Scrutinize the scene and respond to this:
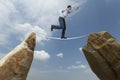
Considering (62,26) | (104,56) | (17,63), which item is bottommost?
(104,56)

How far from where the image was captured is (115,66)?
2478cm

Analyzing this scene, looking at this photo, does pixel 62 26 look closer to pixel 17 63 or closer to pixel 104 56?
pixel 104 56

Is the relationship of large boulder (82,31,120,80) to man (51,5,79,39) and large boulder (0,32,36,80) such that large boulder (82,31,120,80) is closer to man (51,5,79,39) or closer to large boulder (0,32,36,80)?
man (51,5,79,39)

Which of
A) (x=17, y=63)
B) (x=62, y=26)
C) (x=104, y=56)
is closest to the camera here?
(x=17, y=63)

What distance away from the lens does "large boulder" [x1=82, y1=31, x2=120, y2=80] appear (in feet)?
81.3

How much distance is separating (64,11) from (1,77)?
8.08 metres

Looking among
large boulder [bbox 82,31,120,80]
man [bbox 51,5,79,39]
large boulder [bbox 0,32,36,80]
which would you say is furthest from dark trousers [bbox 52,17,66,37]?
large boulder [bbox 0,32,36,80]

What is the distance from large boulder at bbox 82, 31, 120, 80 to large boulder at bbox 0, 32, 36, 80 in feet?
19.0

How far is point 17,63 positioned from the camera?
814 inches

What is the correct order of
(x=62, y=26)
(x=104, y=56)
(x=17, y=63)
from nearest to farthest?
(x=17, y=63)
(x=104, y=56)
(x=62, y=26)

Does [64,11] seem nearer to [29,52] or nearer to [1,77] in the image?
[29,52]

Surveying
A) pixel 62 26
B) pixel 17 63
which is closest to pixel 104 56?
pixel 62 26

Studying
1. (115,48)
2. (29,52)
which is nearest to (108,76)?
(115,48)

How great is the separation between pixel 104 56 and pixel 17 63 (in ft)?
25.1
